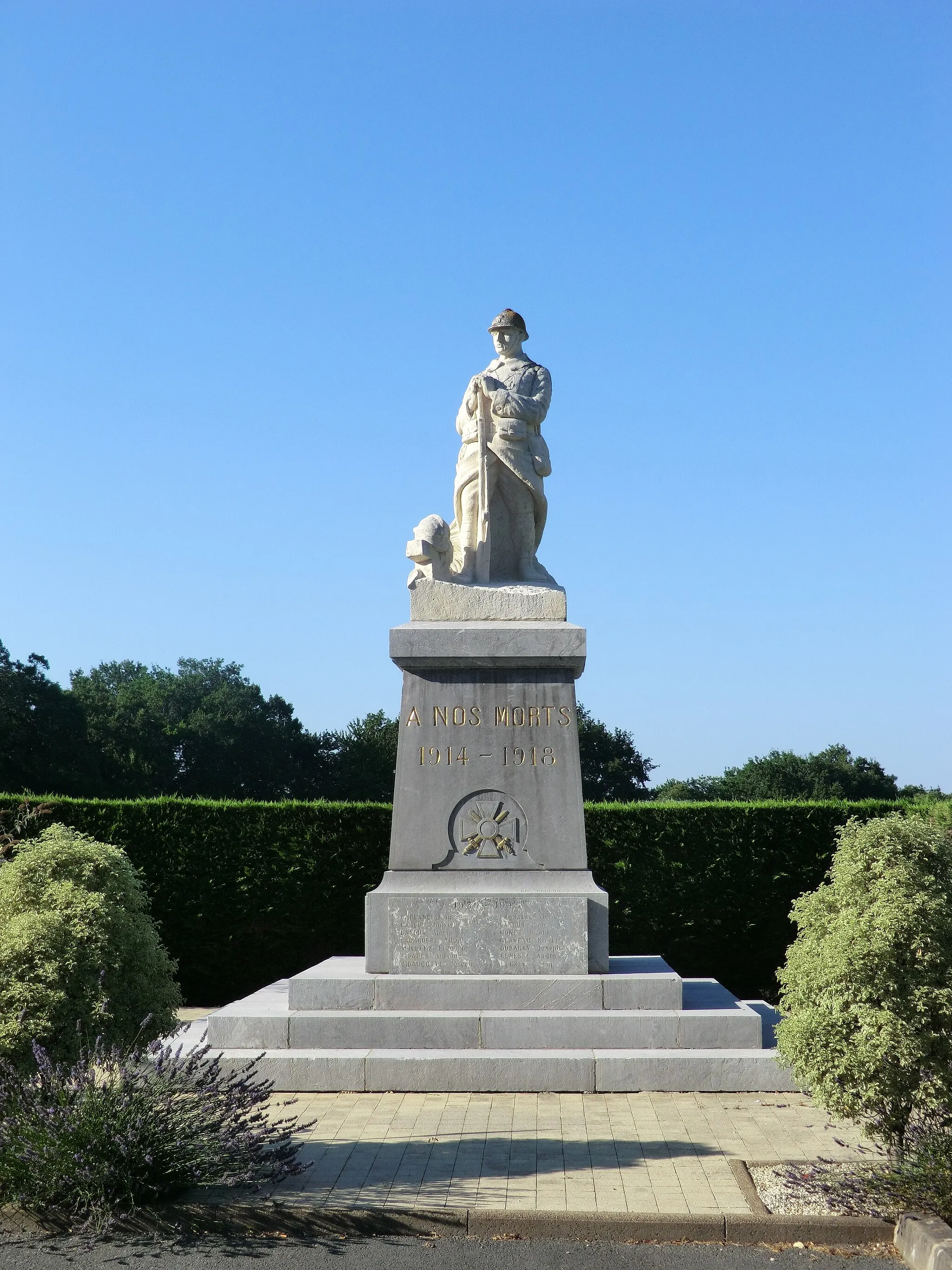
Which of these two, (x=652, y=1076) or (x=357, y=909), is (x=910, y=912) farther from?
(x=357, y=909)

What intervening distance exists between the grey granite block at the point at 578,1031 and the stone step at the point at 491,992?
21 centimetres

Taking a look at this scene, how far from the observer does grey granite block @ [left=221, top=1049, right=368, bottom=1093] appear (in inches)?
326

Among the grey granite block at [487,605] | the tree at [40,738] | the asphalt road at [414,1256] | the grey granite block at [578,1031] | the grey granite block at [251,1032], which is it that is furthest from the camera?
the tree at [40,738]

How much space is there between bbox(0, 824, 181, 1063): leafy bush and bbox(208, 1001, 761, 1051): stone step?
2221 millimetres

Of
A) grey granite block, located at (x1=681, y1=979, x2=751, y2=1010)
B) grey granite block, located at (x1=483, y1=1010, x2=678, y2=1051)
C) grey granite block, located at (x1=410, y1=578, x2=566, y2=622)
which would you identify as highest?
grey granite block, located at (x1=410, y1=578, x2=566, y2=622)

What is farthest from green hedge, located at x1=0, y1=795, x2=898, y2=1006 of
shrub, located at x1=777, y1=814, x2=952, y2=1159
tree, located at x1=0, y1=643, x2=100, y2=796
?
tree, located at x1=0, y1=643, x2=100, y2=796

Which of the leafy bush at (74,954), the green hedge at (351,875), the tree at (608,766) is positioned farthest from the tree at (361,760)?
the leafy bush at (74,954)

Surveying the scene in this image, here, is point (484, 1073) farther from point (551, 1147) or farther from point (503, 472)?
point (503, 472)

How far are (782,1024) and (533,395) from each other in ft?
20.6

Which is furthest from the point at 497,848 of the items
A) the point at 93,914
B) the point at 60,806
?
the point at 60,806

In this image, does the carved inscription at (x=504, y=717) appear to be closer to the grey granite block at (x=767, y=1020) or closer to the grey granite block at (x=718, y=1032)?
the grey granite block at (x=718, y=1032)

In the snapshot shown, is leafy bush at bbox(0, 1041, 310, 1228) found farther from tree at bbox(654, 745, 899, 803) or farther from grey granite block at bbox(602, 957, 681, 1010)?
tree at bbox(654, 745, 899, 803)

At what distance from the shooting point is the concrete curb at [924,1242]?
486cm

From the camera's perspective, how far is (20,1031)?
5.81 m
